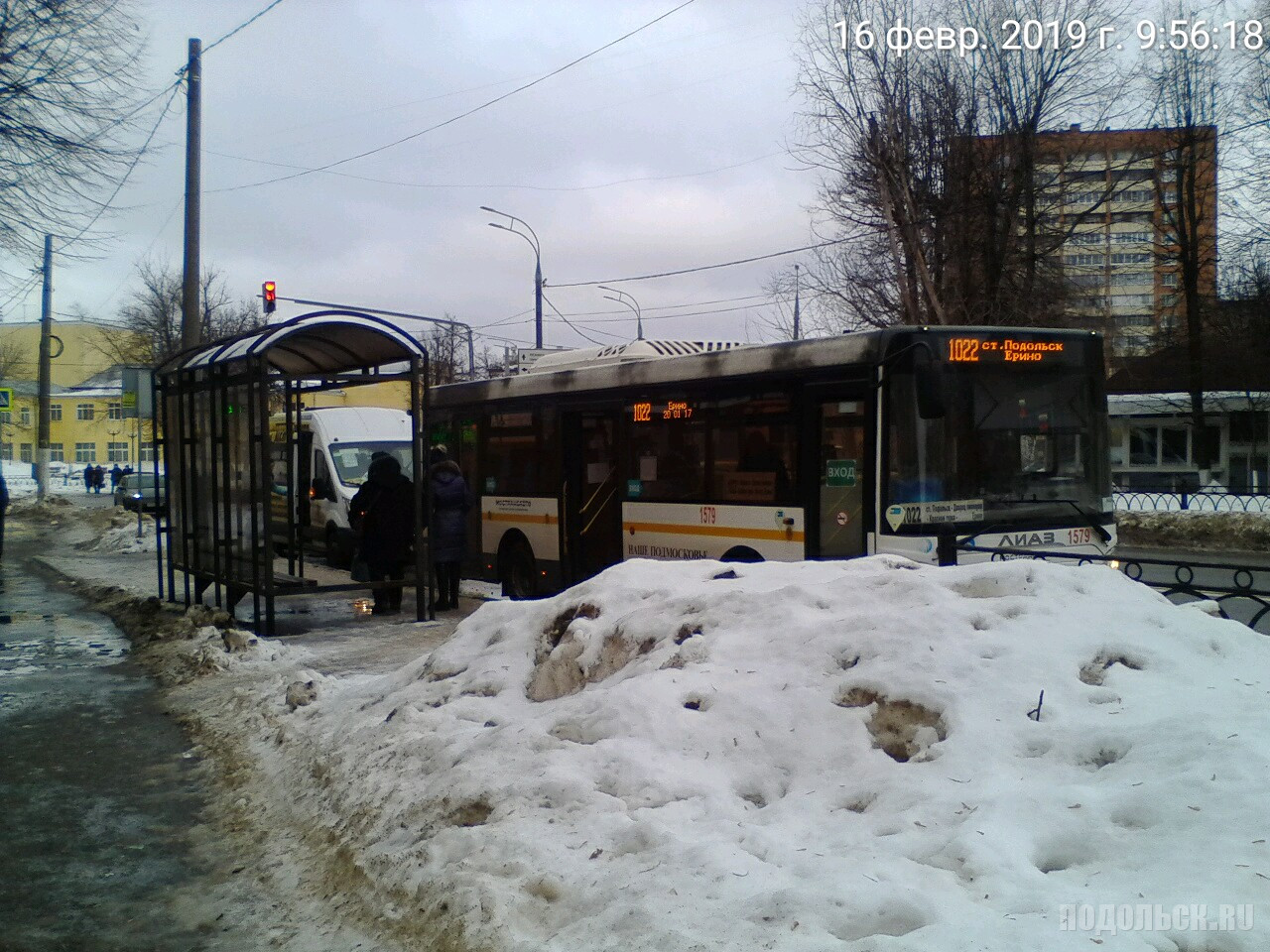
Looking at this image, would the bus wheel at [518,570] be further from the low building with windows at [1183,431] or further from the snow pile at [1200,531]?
the low building with windows at [1183,431]

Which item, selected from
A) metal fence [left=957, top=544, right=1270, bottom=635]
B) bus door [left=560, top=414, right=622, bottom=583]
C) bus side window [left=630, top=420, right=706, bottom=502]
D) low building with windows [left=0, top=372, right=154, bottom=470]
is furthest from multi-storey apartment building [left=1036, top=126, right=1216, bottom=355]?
low building with windows [left=0, top=372, right=154, bottom=470]

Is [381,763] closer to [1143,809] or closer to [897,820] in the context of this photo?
[897,820]

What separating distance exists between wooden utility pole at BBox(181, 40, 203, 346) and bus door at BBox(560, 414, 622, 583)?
23.1 ft

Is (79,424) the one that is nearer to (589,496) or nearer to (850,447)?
(589,496)

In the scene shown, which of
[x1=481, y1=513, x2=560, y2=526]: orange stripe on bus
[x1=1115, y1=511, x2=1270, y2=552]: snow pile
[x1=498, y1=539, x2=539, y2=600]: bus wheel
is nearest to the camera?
[x1=481, y1=513, x2=560, y2=526]: orange stripe on bus

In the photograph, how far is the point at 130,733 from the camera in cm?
795

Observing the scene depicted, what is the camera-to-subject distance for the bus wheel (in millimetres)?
14375

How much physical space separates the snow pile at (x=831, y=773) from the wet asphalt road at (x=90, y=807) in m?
0.80

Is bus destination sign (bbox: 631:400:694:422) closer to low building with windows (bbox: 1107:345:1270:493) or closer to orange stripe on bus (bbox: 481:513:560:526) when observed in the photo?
orange stripe on bus (bbox: 481:513:560:526)

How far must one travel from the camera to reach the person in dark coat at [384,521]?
12.3 meters

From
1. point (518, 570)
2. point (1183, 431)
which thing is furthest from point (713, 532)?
point (1183, 431)

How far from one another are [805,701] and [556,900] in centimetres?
140

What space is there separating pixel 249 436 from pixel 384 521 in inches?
70.3

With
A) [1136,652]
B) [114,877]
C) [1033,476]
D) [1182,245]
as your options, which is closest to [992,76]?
[1182,245]
